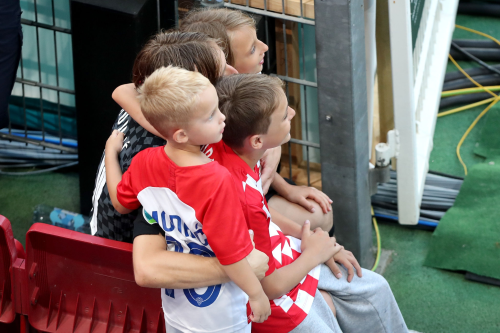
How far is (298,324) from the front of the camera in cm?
166

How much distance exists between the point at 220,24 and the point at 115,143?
1.62 feet

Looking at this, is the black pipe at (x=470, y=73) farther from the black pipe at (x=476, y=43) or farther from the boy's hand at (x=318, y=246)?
the boy's hand at (x=318, y=246)

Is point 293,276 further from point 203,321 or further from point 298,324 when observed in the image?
point 203,321

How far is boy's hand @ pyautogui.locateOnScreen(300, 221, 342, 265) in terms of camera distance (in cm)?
180

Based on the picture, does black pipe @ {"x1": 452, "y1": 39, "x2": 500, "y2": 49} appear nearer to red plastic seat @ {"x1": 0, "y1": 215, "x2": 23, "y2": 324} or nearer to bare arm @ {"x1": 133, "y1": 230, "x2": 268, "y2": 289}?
bare arm @ {"x1": 133, "y1": 230, "x2": 268, "y2": 289}

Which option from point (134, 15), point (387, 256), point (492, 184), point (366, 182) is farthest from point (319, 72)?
point (492, 184)

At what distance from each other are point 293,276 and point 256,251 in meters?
0.27

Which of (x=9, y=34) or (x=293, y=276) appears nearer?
(x=293, y=276)

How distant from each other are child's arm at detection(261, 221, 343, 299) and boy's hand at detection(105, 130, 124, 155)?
1.84 feet

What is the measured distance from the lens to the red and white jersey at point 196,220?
1331 millimetres

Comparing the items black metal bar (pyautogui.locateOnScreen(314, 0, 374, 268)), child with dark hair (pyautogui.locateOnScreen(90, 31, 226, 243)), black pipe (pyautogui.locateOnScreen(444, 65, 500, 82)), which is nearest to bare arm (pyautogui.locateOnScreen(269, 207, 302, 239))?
black metal bar (pyautogui.locateOnScreen(314, 0, 374, 268))

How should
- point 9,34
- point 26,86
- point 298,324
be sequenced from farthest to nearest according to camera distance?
point 26,86
point 9,34
point 298,324

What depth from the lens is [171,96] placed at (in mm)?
1317

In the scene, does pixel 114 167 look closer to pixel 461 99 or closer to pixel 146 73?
pixel 146 73
